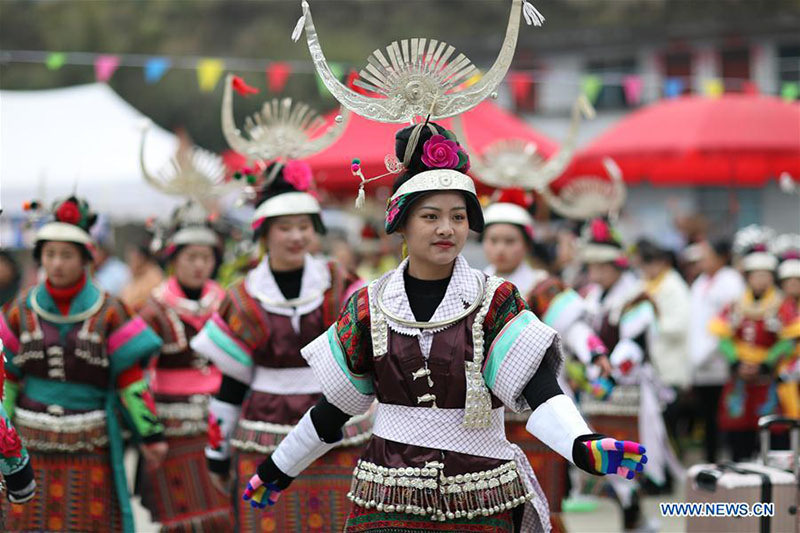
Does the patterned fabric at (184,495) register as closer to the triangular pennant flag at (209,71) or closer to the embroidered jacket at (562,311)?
the embroidered jacket at (562,311)

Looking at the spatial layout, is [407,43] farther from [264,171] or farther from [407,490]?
[264,171]

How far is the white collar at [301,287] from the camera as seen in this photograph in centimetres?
521

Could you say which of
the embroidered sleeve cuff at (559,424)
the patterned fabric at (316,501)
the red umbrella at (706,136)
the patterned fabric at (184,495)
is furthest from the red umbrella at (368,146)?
the embroidered sleeve cuff at (559,424)

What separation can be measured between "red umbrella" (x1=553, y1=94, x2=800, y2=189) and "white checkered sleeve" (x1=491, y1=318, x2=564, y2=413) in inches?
322

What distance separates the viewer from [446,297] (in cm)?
361

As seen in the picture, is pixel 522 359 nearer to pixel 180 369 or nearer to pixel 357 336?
pixel 357 336

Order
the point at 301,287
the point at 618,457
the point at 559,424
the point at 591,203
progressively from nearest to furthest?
the point at 618,457
the point at 559,424
the point at 301,287
the point at 591,203

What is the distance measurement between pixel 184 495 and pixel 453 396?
3.53m

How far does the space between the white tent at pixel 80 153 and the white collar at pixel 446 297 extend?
7564mm

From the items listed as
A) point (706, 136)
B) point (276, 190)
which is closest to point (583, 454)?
point (276, 190)

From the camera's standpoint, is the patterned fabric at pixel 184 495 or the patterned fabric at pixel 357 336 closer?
the patterned fabric at pixel 357 336

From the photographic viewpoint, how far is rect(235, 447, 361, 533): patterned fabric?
5.01 metres

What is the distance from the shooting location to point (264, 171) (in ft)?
18.3

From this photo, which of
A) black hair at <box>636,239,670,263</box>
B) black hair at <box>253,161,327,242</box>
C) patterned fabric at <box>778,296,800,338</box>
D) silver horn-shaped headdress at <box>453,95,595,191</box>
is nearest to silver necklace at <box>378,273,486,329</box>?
black hair at <box>253,161,327,242</box>
